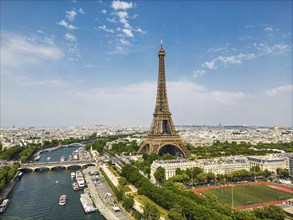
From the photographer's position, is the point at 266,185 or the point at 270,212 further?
the point at 266,185

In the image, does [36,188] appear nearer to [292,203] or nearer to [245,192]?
[245,192]

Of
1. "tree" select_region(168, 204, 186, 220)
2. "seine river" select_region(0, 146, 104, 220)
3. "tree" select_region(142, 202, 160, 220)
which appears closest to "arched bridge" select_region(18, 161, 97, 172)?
"seine river" select_region(0, 146, 104, 220)

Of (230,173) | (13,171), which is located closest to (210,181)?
(230,173)

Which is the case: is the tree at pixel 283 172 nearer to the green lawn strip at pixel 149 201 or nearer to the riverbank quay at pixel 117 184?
the riverbank quay at pixel 117 184

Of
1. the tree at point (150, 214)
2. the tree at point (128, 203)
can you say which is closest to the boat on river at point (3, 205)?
the tree at point (128, 203)

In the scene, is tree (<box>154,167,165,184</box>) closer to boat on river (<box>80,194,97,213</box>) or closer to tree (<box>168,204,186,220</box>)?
boat on river (<box>80,194,97,213</box>)
